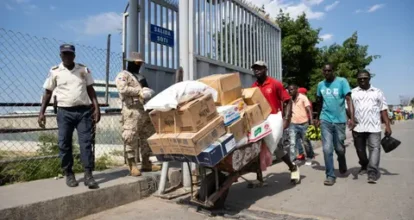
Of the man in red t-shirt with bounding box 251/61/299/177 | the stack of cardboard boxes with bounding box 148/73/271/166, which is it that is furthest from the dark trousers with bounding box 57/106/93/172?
the man in red t-shirt with bounding box 251/61/299/177

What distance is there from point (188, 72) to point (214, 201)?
6.75 ft

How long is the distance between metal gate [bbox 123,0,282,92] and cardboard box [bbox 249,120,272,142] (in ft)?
4.72

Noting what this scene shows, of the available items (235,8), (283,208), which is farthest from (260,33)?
(283,208)

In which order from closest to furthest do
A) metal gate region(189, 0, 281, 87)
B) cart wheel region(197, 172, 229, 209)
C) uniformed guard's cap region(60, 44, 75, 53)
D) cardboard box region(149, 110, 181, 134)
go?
cardboard box region(149, 110, 181, 134) < cart wheel region(197, 172, 229, 209) < uniformed guard's cap region(60, 44, 75, 53) < metal gate region(189, 0, 281, 87)

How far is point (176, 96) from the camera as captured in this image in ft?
12.4

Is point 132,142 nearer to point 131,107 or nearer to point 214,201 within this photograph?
point 131,107

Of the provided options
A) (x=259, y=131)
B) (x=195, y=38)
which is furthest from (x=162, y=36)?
(x=259, y=131)

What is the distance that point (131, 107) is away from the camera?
16.8 ft

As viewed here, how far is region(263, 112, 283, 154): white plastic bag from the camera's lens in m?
4.62

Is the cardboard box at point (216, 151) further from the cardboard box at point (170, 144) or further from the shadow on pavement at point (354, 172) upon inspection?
the shadow on pavement at point (354, 172)

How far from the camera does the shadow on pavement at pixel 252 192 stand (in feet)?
14.8

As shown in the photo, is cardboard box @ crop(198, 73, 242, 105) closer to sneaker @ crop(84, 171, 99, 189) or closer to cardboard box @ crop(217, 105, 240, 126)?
cardboard box @ crop(217, 105, 240, 126)

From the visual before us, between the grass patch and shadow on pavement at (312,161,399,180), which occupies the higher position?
the grass patch

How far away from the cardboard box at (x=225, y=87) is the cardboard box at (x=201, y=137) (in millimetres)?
467
